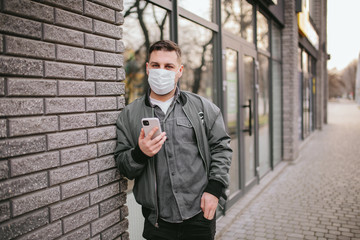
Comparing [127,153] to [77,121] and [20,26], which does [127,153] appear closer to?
[77,121]

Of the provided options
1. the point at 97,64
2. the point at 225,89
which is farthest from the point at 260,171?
the point at 97,64

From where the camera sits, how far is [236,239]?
416cm

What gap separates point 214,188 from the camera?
2.26 m

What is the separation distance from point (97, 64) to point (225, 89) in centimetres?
295

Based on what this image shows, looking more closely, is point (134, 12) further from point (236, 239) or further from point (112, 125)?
point (236, 239)

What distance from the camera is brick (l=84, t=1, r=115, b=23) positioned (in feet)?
6.81

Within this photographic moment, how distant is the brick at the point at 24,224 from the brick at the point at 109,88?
0.81 meters

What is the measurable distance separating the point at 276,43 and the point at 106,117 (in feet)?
22.9

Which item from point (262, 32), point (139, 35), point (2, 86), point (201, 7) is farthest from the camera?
point (262, 32)

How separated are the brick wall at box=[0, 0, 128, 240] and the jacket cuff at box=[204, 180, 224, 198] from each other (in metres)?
0.62

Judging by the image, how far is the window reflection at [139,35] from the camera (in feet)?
11.4

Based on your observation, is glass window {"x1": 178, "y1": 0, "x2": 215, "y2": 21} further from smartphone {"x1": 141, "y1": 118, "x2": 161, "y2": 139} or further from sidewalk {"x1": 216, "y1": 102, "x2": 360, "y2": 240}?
sidewalk {"x1": 216, "y1": 102, "x2": 360, "y2": 240}

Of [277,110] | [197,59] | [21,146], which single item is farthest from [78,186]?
[277,110]

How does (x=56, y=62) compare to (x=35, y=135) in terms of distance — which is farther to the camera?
(x=56, y=62)
